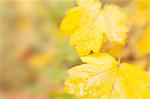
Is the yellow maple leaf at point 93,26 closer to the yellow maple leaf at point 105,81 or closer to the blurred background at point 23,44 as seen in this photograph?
the yellow maple leaf at point 105,81

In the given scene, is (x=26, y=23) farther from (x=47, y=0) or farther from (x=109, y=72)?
(x=109, y=72)

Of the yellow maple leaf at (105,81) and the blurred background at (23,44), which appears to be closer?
the yellow maple leaf at (105,81)

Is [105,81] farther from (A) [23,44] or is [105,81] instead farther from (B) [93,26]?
(A) [23,44]

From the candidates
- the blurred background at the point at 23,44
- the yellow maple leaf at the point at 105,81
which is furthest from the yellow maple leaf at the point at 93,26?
the blurred background at the point at 23,44

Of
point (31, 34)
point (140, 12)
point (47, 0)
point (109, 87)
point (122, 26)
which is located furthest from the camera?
point (31, 34)

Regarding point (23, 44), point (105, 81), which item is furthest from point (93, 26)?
point (23, 44)

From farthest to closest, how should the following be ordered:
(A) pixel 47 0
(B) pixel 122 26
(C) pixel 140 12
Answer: (A) pixel 47 0 → (C) pixel 140 12 → (B) pixel 122 26

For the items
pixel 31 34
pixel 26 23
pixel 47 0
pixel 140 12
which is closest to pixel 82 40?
pixel 140 12
